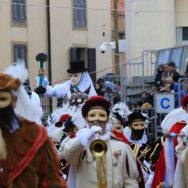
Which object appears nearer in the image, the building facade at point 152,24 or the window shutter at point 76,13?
the building facade at point 152,24

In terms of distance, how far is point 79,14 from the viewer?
1551 inches

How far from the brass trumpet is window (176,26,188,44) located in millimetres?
19793

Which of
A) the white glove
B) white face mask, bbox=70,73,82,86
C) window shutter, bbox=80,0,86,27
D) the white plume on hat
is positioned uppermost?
window shutter, bbox=80,0,86,27

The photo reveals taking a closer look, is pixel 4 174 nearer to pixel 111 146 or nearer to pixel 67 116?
pixel 111 146

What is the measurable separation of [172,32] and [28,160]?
840 inches

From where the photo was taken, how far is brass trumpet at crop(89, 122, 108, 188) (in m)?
7.90

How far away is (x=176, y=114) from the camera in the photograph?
9.74 m

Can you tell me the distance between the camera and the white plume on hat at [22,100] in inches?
264

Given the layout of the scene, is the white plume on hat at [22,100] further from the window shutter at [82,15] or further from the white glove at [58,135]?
the window shutter at [82,15]

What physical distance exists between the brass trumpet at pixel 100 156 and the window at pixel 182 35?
19.8 m

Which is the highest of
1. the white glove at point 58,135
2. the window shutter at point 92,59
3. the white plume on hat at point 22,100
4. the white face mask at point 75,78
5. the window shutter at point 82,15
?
the window shutter at point 82,15

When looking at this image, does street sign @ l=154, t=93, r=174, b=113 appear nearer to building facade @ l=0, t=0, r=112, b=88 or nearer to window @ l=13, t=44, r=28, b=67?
building facade @ l=0, t=0, r=112, b=88

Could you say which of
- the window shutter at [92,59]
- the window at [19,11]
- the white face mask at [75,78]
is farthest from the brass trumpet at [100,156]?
the window shutter at [92,59]

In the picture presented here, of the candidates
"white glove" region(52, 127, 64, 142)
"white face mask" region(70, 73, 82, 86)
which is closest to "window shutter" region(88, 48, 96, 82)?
"white face mask" region(70, 73, 82, 86)
